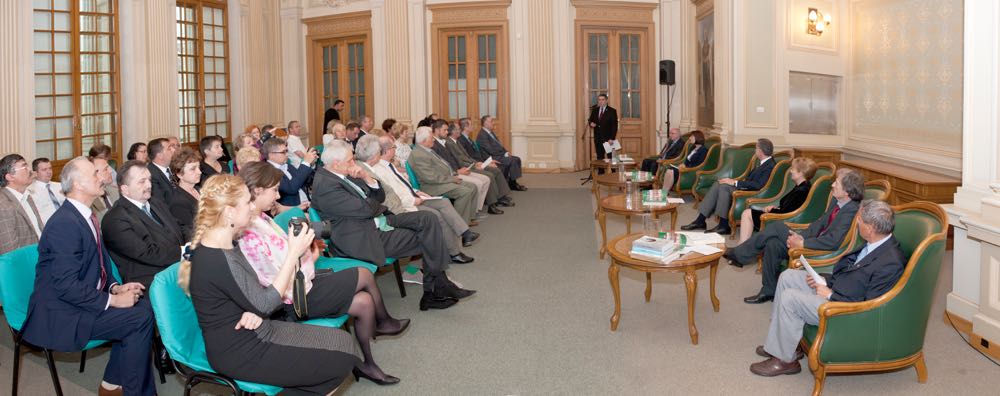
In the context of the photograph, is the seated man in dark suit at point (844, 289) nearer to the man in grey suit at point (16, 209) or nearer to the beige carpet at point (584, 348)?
the beige carpet at point (584, 348)

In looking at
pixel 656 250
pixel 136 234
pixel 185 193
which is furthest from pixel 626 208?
pixel 136 234

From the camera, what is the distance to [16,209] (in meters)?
5.25

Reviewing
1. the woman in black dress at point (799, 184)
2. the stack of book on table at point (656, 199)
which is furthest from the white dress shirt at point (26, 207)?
the woman in black dress at point (799, 184)

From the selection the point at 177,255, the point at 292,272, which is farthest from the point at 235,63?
the point at 292,272

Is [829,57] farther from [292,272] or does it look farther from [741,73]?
[292,272]

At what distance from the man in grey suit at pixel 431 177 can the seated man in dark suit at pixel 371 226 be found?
2.23 m

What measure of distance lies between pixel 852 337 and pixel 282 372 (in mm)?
2613

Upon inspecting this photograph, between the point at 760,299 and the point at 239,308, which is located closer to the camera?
the point at 239,308

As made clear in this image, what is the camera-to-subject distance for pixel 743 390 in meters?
4.19

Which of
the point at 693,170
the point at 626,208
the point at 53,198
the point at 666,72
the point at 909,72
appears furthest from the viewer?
the point at 666,72

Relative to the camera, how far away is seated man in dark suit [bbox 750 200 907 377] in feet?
13.3

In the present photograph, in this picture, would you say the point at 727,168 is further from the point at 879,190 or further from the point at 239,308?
the point at 239,308

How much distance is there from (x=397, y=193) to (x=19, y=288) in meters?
3.23

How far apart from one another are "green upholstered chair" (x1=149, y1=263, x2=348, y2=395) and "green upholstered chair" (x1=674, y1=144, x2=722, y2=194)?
7262 mm
